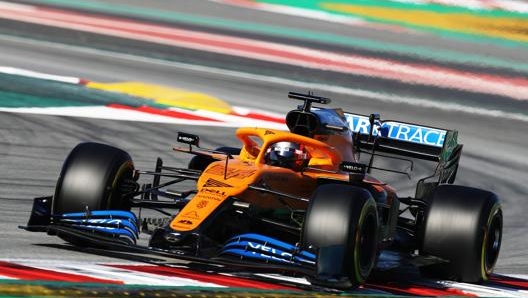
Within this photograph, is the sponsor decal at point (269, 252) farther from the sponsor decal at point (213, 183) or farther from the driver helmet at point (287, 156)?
the driver helmet at point (287, 156)

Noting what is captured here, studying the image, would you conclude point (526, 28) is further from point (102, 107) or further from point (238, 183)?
point (238, 183)

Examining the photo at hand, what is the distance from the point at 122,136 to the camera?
17.9m

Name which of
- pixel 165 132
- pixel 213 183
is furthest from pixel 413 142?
pixel 165 132

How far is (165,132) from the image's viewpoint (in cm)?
1853

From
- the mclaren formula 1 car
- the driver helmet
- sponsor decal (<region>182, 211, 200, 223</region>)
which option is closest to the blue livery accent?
the mclaren formula 1 car

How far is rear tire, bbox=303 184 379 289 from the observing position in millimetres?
8703

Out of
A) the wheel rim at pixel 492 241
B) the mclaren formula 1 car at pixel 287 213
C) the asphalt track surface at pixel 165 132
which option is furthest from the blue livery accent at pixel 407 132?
the asphalt track surface at pixel 165 132

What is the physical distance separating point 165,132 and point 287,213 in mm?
8917

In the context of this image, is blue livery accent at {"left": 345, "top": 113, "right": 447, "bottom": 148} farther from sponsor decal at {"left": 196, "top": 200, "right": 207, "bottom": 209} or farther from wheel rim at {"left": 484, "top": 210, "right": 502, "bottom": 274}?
sponsor decal at {"left": 196, "top": 200, "right": 207, "bottom": 209}

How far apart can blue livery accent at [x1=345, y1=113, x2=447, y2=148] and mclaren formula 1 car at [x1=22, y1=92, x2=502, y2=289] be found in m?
0.89

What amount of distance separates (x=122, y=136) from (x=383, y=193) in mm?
8164

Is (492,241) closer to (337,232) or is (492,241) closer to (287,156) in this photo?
(287,156)

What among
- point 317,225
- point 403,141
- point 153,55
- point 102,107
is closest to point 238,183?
point 317,225

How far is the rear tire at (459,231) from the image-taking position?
33.8 ft
